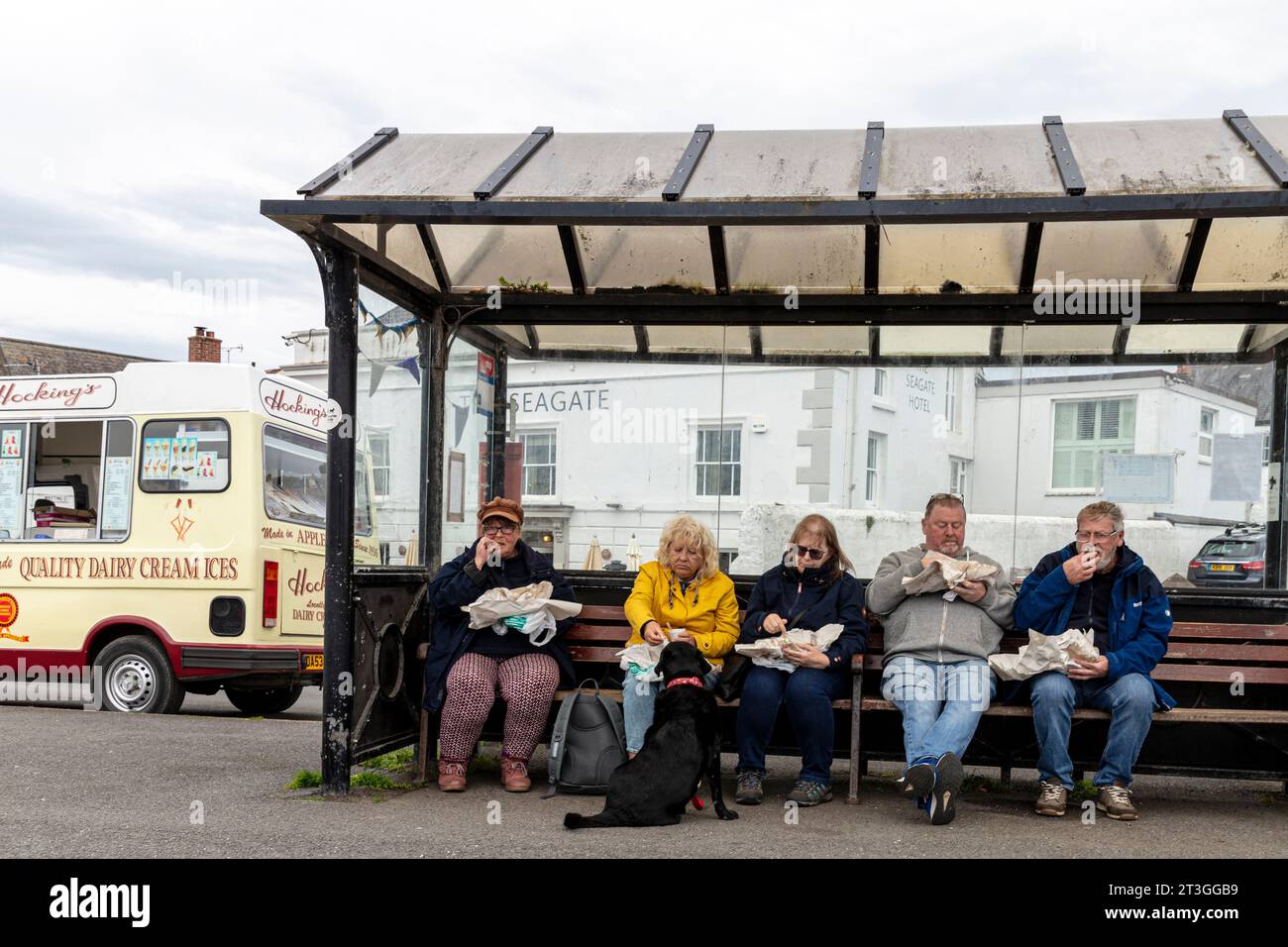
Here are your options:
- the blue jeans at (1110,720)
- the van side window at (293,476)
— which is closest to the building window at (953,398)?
the blue jeans at (1110,720)

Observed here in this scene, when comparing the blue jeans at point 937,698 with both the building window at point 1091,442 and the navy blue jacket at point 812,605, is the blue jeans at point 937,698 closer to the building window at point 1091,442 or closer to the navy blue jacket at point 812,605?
the navy blue jacket at point 812,605

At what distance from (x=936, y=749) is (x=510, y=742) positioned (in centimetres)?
217

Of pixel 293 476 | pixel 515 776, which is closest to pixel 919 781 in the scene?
pixel 515 776

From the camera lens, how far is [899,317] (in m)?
7.80

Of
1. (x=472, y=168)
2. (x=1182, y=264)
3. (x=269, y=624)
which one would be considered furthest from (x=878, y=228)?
(x=269, y=624)

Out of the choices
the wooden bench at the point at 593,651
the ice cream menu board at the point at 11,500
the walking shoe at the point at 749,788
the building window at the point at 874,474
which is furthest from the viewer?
the ice cream menu board at the point at 11,500

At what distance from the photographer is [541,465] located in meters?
8.39

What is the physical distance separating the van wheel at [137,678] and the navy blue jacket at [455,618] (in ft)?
15.1

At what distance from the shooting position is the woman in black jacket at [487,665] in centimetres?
679

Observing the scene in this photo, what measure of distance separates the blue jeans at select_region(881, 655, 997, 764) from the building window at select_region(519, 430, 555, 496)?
2.67 metres

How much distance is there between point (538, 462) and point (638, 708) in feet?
7.29

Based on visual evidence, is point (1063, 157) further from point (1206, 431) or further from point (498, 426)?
point (498, 426)
